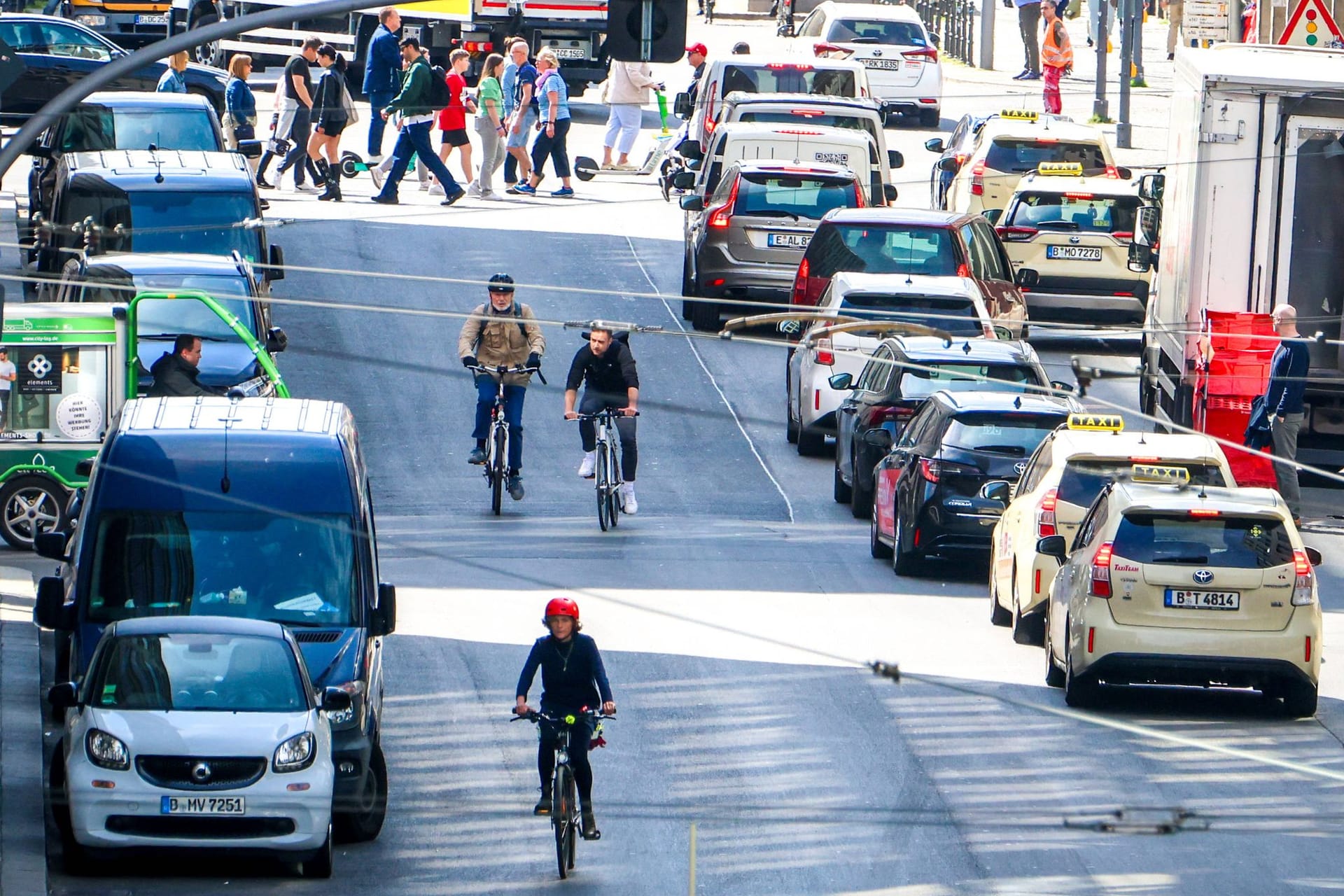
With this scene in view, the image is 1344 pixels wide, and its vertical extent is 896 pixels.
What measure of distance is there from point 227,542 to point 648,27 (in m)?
6.07

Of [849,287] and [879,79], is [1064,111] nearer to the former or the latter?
[879,79]

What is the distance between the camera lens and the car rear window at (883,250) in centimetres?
2433

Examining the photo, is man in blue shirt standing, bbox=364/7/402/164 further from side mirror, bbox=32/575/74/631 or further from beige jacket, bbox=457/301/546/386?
side mirror, bbox=32/575/74/631

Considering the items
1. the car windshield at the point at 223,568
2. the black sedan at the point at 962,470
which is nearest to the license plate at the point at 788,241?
the black sedan at the point at 962,470

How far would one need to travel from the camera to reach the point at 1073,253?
28031mm

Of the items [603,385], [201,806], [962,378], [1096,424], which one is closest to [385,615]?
[201,806]

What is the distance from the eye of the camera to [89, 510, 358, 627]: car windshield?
507 inches

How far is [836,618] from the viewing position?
1702cm

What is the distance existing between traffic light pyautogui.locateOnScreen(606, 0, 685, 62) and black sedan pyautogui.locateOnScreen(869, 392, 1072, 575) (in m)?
3.35

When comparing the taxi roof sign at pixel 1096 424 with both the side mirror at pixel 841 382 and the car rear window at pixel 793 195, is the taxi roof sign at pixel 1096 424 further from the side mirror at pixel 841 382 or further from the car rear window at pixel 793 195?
the car rear window at pixel 793 195

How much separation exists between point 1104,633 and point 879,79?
98.8ft

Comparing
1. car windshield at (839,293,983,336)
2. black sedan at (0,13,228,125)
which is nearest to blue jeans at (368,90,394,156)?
black sedan at (0,13,228,125)

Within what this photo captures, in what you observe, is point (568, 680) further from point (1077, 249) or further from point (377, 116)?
point (377, 116)

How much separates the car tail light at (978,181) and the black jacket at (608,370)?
1288cm
